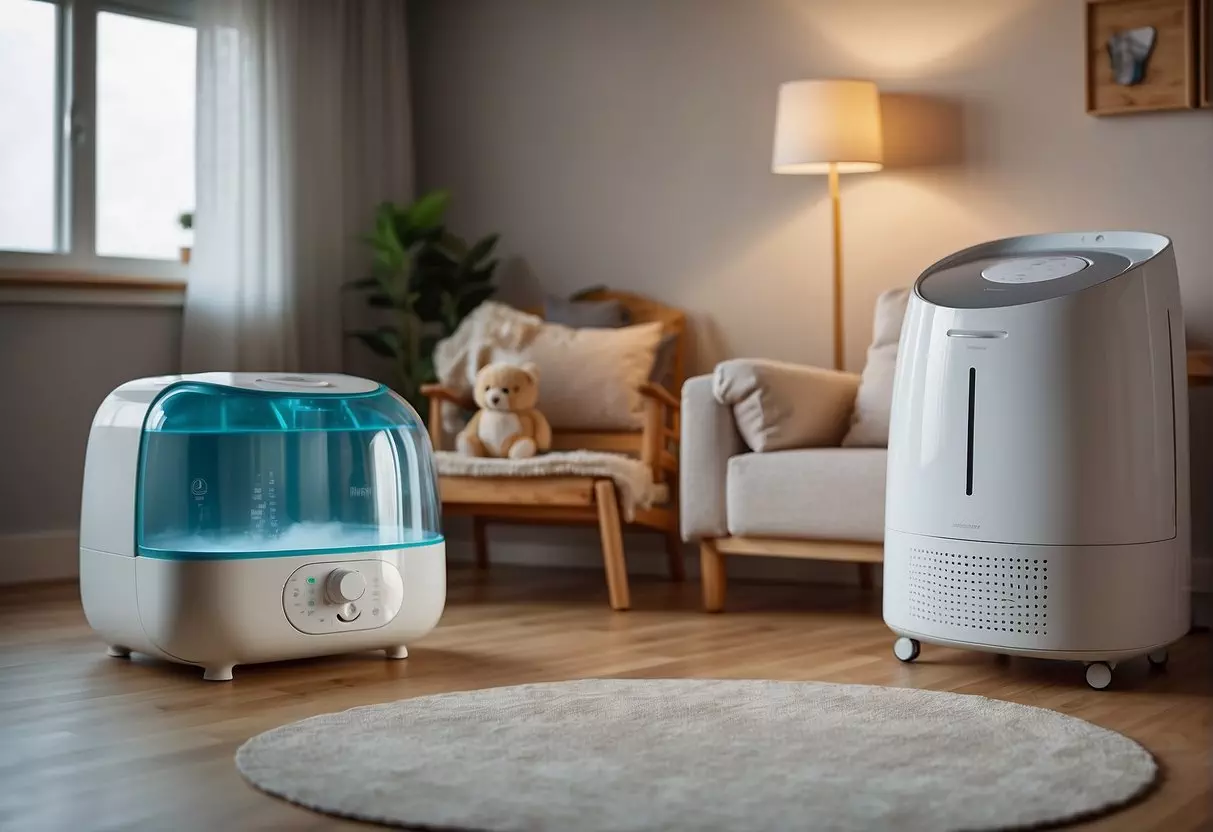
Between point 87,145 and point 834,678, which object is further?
point 87,145

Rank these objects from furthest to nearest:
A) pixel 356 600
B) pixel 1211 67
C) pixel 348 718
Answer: pixel 1211 67, pixel 356 600, pixel 348 718

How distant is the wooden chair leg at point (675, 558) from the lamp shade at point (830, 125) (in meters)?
1.10

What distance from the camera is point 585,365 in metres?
4.01

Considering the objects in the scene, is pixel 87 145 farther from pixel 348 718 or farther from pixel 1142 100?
pixel 1142 100

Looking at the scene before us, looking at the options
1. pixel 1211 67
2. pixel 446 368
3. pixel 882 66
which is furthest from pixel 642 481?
pixel 1211 67

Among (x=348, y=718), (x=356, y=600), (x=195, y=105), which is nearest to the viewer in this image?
(x=348, y=718)

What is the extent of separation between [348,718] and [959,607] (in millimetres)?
1124

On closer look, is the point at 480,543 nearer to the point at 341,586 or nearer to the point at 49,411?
the point at 49,411

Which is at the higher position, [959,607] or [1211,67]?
[1211,67]

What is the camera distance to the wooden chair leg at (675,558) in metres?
4.09

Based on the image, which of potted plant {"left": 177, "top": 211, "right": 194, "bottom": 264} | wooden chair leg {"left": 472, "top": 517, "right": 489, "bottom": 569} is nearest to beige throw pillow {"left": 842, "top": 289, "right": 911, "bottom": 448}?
wooden chair leg {"left": 472, "top": 517, "right": 489, "bottom": 569}

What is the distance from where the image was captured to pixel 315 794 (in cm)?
176

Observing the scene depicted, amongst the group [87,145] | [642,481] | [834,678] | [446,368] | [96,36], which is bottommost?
[834,678]

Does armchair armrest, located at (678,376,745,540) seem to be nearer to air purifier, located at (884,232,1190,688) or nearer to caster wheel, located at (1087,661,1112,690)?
air purifier, located at (884,232,1190,688)
